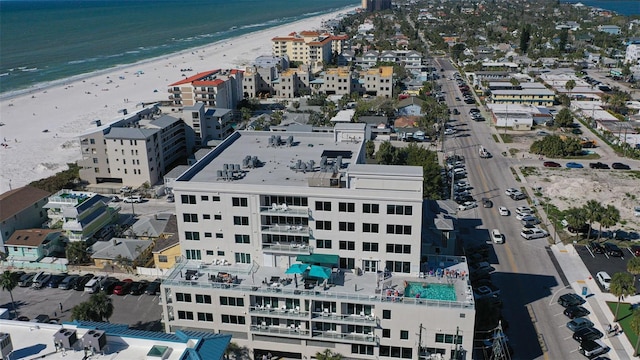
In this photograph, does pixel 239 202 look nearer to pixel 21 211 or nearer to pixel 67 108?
pixel 21 211

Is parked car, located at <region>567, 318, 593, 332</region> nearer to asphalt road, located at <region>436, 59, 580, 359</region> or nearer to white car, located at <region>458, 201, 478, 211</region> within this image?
asphalt road, located at <region>436, 59, 580, 359</region>

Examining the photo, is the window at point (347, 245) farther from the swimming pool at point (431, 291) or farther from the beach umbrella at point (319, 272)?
the swimming pool at point (431, 291)

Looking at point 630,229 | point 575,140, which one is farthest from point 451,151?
point 630,229

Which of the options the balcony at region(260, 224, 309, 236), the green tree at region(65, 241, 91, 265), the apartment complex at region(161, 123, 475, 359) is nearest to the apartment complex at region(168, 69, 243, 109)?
the green tree at region(65, 241, 91, 265)

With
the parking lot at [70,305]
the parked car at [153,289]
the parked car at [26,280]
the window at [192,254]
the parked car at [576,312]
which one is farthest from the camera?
the parked car at [26,280]

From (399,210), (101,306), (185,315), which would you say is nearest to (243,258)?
(185,315)

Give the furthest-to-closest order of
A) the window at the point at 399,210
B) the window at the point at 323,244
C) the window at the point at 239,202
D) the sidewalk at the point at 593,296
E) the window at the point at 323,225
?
the sidewalk at the point at 593,296 < the window at the point at 323,244 < the window at the point at 239,202 < the window at the point at 323,225 < the window at the point at 399,210

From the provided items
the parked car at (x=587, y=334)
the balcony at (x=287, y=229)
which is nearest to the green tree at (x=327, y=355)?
the balcony at (x=287, y=229)
